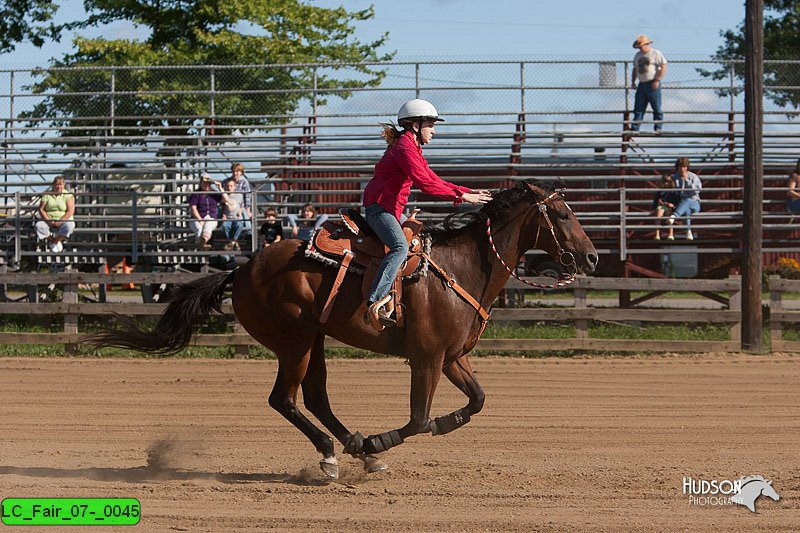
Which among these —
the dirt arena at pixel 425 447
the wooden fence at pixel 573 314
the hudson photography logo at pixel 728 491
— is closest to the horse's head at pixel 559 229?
the dirt arena at pixel 425 447

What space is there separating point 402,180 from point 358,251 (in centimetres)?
66

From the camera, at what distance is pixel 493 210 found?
865cm

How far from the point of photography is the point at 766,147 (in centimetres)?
2262

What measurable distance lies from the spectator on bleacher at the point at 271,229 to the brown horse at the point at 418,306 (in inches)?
366

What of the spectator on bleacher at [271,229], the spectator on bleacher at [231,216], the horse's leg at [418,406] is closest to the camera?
the horse's leg at [418,406]

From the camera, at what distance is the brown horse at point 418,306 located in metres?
8.20

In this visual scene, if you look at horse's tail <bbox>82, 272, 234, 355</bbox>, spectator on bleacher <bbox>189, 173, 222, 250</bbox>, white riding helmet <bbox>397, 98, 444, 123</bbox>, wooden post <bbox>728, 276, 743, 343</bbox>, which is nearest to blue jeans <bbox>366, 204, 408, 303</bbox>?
white riding helmet <bbox>397, 98, 444, 123</bbox>

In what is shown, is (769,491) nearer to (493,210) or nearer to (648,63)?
(493,210)

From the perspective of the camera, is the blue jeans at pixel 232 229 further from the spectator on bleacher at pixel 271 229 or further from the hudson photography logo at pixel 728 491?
the hudson photography logo at pixel 728 491

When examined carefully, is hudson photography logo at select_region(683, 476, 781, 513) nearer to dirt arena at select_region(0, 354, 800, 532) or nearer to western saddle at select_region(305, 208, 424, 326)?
dirt arena at select_region(0, 354, 800, 532)

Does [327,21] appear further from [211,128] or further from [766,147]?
[766,147]

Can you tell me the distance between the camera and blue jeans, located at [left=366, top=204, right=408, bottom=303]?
812cm

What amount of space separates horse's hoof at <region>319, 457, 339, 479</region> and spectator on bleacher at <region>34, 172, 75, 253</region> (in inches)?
516

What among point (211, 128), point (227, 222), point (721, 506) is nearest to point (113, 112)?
point (211, 128)
